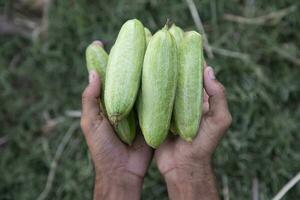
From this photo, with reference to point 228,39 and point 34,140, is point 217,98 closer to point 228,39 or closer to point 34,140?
point 228,39

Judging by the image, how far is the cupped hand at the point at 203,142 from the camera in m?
2.11

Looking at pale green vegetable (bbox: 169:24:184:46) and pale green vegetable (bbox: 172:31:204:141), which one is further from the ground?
pale green vegetable (bbox: 169:24:184:46)

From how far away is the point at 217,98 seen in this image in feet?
6.92

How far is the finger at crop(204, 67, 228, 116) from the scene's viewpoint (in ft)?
6.86

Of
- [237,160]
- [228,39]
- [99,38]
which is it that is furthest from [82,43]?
[237,160]

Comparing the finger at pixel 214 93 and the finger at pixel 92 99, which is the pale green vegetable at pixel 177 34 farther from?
the finger at pixel 92 99

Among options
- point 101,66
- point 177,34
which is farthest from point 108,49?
point 177,34

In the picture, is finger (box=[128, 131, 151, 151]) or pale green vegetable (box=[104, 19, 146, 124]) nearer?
pale green vegetable (box=[104, 19, 146, 124])

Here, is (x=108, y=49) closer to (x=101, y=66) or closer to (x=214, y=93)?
(x=101, y=66)

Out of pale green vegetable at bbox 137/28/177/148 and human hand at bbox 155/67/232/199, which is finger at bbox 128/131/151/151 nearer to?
human hand at bbox 155/67/232/199

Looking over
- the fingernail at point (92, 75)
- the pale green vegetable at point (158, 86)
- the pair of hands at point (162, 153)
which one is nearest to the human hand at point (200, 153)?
the pair of hands at point (162, 153)

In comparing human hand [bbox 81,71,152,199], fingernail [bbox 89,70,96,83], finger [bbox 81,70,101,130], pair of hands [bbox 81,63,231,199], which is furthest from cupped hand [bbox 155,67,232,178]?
fingernail [bbox 89,70,96,83]

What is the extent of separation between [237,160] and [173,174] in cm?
77

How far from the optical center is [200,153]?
2174 millimetres
